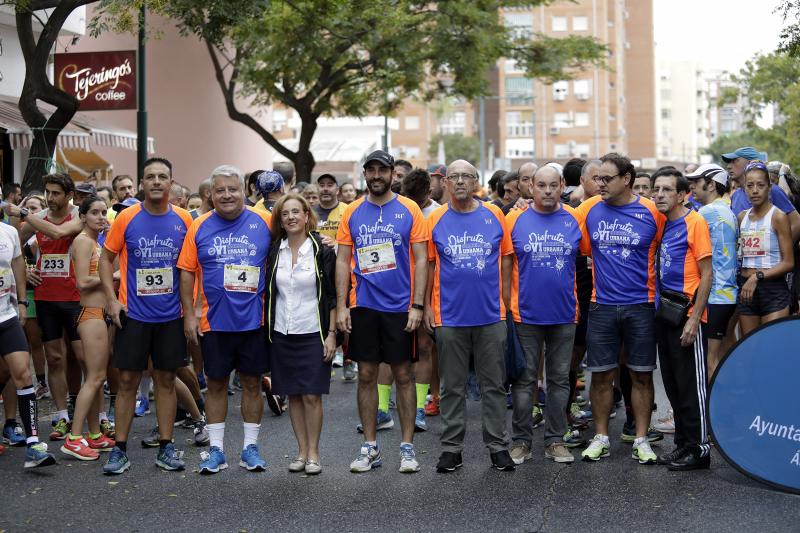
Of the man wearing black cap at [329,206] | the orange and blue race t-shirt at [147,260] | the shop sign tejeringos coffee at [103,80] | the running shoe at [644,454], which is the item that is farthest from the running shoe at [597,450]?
the shop sign tejeringos coffee at [103,80]

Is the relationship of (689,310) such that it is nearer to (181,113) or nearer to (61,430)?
(61,430)

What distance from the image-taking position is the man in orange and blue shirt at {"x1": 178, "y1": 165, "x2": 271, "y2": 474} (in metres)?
7.41

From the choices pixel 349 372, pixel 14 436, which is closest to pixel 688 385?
pixel 14 436

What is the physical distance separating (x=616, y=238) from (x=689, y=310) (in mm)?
704

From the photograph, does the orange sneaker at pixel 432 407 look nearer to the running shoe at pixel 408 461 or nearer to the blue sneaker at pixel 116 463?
the running shoe at pixel 408 461

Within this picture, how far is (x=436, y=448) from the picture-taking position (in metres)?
8.35

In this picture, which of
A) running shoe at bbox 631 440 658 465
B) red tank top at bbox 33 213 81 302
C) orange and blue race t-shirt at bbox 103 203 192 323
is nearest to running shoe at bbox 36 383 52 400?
red tank top at bbox 33 213 81 302

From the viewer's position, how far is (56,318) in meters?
9.02

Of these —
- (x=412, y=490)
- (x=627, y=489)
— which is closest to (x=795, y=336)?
(x=627, y=489)

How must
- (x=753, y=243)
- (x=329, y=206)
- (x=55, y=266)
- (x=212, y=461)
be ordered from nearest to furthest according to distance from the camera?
(x=212, y=461)
(x=753, y=243)
(x=55, y=266)
(x=329, y=206)

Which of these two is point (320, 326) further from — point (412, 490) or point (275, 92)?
point (275, 92)

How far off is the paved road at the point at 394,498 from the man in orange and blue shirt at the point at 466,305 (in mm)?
319

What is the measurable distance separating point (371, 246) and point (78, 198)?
411 centimetres

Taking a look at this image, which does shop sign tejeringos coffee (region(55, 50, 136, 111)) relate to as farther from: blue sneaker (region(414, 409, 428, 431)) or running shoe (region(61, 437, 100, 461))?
running shoe (region(61, 437, 100, 461))
